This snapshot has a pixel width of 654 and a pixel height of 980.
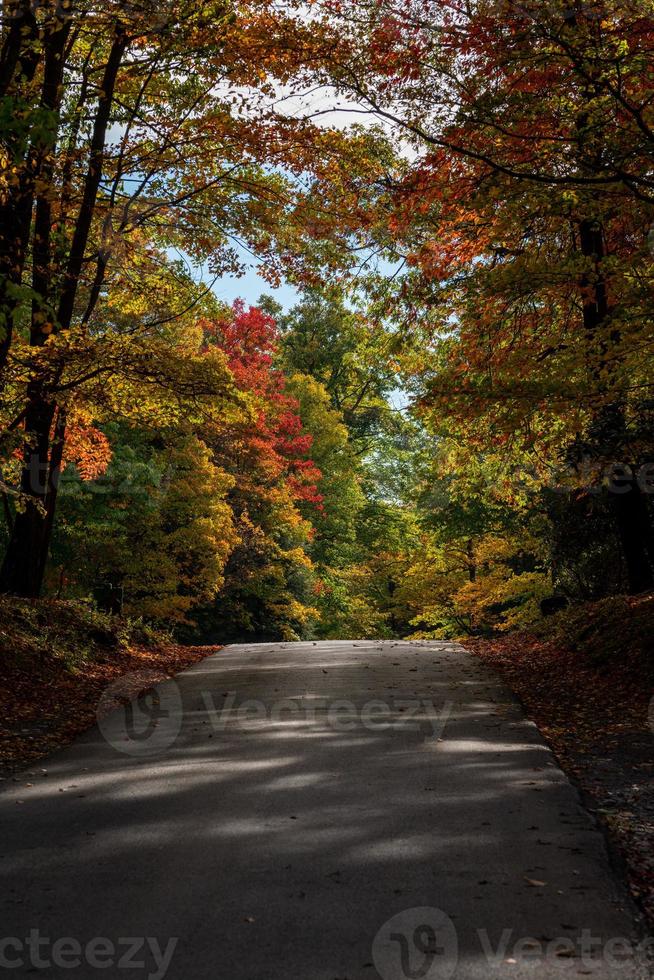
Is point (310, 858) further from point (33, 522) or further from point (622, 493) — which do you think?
point (33, 522)

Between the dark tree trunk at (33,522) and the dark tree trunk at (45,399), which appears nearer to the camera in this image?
the dark tree trunk at (45,399)

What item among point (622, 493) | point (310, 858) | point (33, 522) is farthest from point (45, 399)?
point (310, 858)

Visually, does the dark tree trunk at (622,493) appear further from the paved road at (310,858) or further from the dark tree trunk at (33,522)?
the dark tree trunk at (33,522)

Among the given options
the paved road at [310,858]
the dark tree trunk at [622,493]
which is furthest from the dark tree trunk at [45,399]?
the dark tree trunk at [622,493]

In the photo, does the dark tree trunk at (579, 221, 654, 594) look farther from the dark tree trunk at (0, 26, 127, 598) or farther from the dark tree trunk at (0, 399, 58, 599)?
the dark tree trunk at (0, 399, 58, 599)

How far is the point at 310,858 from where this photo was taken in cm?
512

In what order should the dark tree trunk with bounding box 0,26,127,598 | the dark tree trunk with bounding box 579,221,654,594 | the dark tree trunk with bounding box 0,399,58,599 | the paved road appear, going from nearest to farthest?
the paved road, the dark tree trunk with bounding box 0,26,127,598, the dark tree trunk with bounding box 579,221,654,594, the dark tree trunk with bounding box 0,399,58,599

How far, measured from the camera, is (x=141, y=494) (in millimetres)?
18422

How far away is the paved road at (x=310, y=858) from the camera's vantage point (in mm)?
3920

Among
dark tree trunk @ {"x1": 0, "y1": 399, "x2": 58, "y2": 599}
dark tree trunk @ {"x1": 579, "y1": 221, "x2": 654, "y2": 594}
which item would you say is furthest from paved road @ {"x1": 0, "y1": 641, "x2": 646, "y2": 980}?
dark tree trunk @ {"x1": 0, "y1": 399, "x2": 58, "y2": 599}

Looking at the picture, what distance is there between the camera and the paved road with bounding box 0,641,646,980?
392 cm

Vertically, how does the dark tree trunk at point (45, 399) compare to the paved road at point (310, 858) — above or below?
above

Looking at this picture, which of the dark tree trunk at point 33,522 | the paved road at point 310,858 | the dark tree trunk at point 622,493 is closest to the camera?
the paved road at point 310,858

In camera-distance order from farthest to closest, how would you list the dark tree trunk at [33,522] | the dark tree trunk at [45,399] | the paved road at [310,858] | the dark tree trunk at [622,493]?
the dark tree trunk at [33,522] → the dark tree trunk at [622,493] → the dark tree trunk at [45,399] → the paved road at [310,858]
